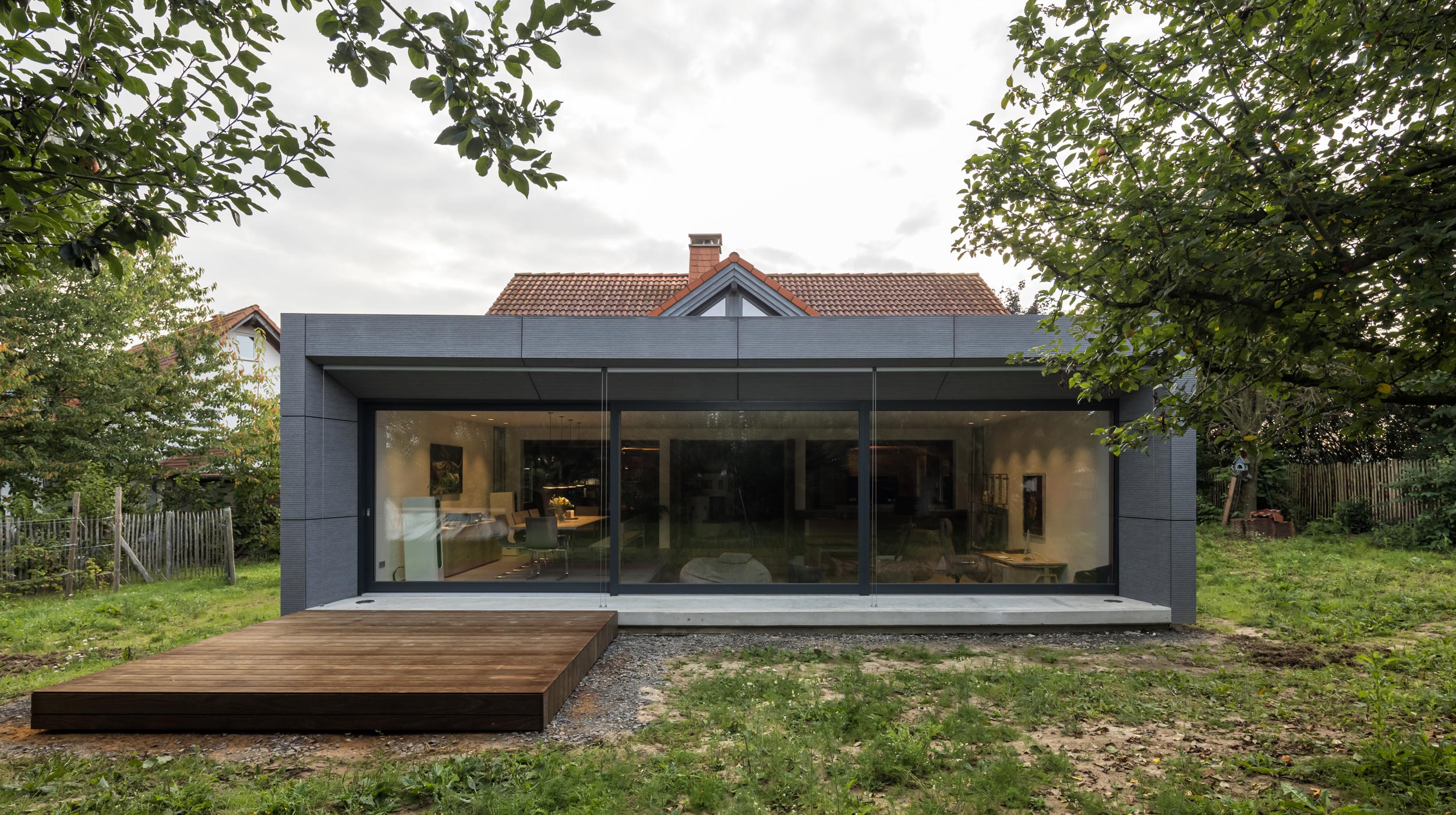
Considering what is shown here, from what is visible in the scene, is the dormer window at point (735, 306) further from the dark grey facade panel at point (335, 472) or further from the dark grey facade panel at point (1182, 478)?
the dark grey facade panel at point (1182, 478)

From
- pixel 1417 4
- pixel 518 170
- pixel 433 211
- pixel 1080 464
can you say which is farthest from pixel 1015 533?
pixel 433 211

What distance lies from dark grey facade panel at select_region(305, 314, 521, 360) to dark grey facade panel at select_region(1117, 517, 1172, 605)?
268 inches

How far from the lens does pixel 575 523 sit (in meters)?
8.20

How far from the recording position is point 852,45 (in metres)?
6.85

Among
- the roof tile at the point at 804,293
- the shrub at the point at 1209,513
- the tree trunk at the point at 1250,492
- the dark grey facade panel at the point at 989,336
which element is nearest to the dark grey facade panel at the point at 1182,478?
the dark grey facade panel at the point at 989,336

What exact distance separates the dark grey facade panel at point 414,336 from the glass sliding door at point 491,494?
3.89 ft

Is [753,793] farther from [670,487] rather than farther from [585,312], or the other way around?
[585,312]

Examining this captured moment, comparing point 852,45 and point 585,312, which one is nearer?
point 852,45

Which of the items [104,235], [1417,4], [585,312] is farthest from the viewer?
[585,312]

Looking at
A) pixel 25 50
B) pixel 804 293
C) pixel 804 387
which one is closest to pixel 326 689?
pixel 25 50

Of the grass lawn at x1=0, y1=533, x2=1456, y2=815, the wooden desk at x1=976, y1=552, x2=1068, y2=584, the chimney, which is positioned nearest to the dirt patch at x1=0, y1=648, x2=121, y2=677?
the grass lawn at x1=0, y1=533, x2=1456, y2=815

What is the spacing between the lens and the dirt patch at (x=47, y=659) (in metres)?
5.92

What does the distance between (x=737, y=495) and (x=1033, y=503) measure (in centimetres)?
344

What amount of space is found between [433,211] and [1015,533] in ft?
36.6
